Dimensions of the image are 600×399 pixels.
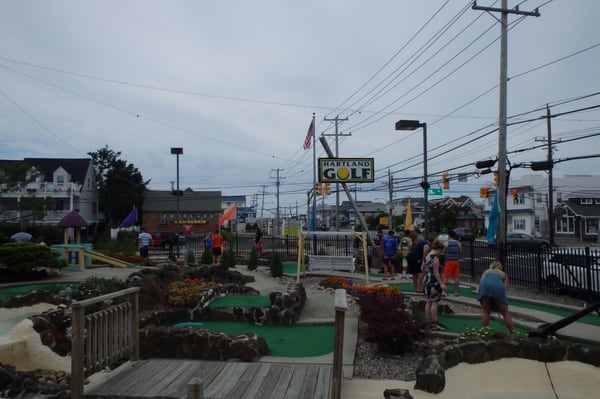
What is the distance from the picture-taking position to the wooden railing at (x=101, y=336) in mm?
4684

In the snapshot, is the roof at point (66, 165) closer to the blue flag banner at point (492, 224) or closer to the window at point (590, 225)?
the blue flag banner at point (492, 224)

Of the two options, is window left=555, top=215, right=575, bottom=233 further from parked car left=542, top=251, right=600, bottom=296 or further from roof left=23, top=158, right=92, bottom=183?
roof left=23, top=158, right=92, bottom=183

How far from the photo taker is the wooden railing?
4684mm

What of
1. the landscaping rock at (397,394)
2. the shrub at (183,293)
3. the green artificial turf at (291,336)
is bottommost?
the green artificial turf at (291,336)

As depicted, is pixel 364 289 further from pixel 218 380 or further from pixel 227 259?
pixel 227 259

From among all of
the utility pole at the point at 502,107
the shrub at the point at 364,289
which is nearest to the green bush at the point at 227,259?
the shrub at the point at 364,289

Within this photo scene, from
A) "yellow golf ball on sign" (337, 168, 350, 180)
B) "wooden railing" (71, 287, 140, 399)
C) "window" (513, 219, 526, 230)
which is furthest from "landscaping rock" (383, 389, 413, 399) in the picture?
"window" (513, 219, 526, 230)

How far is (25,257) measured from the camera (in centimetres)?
1528

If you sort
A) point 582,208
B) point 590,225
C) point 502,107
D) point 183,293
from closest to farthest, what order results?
1. point 183,293
2. point 502,107
3. point 590,225
4. point 582,208

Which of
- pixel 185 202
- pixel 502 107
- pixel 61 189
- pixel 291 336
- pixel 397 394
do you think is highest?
pixel 502 107

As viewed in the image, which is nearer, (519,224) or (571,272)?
(571,272)

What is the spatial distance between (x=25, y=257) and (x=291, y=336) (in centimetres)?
1143

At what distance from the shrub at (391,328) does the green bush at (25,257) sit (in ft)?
41.9

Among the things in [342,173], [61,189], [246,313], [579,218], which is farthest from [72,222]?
[579,218]
